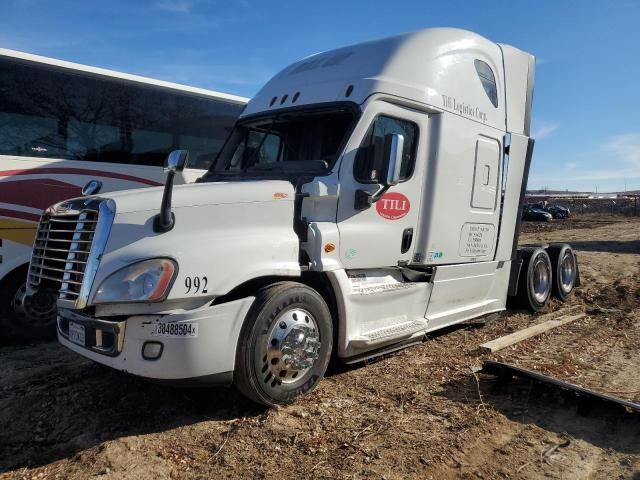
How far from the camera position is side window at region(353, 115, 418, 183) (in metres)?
4.68

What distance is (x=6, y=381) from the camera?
496cm

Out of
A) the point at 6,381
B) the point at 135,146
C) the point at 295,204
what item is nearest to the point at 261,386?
the point at 295,204

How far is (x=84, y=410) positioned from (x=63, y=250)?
1.27 metres

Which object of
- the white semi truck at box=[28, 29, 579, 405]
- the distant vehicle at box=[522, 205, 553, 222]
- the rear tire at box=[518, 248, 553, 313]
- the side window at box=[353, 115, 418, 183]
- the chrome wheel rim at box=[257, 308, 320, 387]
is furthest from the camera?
the distant vehicle at box=[522, 205, 553, 222]

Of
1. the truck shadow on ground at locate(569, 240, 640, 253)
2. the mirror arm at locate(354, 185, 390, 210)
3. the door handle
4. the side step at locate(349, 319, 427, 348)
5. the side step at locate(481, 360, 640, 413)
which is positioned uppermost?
the mirror arm at locate(354, 185, 390, 210)

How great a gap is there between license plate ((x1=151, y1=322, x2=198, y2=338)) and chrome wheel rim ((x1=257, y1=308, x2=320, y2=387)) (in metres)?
0.57

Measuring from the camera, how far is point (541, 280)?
830 centimetres

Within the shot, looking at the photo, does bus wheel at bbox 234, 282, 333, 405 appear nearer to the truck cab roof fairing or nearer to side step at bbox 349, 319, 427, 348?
side step at bbox 349, 319, 427, 348

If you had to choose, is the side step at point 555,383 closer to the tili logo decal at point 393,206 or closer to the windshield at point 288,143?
the tili logo decal at point 393,206

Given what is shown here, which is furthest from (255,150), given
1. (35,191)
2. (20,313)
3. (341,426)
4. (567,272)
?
(567,272)

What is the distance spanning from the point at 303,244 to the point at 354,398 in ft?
4.43

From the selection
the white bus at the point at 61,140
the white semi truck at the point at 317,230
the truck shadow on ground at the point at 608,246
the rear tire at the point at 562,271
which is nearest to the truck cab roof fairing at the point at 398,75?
the white semi truck at the point at 317,230

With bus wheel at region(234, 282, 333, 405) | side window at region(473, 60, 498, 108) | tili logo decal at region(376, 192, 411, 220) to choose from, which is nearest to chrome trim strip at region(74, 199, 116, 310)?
bus wheel at region(234, 282, 333, 405)

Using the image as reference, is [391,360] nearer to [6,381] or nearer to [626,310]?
[6,381]
